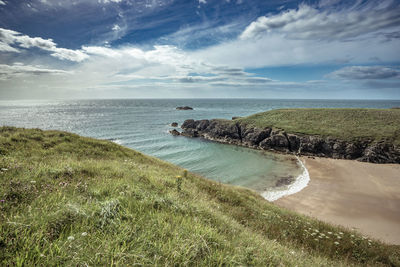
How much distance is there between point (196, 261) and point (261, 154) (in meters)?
38.6

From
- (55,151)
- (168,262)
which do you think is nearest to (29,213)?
(168,262)

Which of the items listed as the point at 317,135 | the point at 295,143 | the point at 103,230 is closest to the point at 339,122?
the point at 317,135

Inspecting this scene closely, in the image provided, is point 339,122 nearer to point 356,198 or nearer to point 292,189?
point 356,198

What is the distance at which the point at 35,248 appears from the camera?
2107 millimetres

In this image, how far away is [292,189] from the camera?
23062 millimetres

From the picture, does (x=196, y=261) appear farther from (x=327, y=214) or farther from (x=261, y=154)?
(x=261, y=154)

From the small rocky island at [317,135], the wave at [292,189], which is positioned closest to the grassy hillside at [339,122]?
the small rocky island at [317,135]

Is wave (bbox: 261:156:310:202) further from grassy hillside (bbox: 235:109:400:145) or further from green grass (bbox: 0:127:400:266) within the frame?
green grass (bbox: 0:127:400:266)

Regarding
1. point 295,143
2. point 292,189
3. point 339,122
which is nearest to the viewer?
point 292,189

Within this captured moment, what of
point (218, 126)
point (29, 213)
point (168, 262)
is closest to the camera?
point (168, 262)

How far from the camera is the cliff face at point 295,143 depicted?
32812 millimetres

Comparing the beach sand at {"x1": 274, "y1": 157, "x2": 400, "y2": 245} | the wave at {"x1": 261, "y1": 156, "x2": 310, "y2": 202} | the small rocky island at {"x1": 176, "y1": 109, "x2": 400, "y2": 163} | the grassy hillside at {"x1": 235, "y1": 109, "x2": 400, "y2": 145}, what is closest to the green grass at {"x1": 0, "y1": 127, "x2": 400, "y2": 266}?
the beach sand at {"x1": 274, "y1": 157, "x2": 400, "y2": 245}

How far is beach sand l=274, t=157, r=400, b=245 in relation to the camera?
16.2 metres

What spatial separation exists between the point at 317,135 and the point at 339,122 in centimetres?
1349
